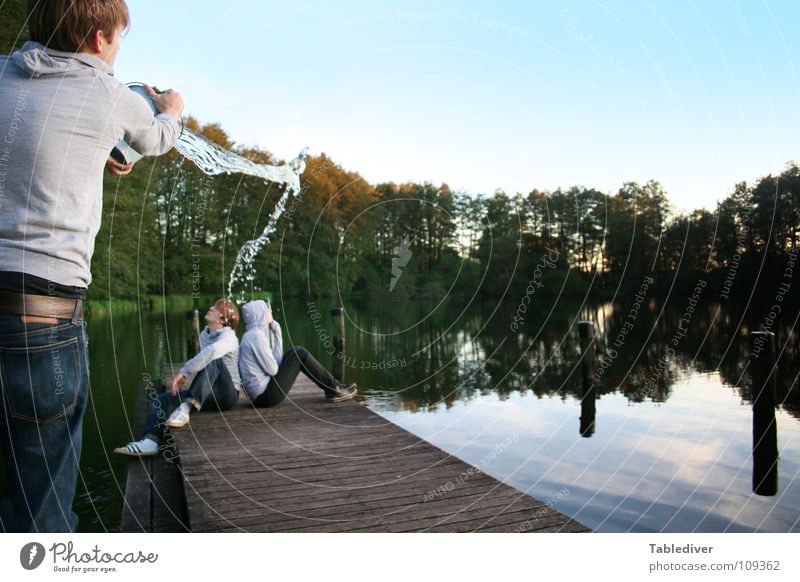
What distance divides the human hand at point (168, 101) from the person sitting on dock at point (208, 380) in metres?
3.82

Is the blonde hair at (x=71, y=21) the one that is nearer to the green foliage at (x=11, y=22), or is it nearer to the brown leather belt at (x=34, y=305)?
the brown leather belt at (x=34, y=305)

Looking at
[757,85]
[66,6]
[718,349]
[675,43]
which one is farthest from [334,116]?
[718,349]

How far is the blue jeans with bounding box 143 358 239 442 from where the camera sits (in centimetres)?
605

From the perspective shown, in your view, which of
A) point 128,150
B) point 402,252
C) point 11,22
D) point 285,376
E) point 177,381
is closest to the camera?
point 128,150

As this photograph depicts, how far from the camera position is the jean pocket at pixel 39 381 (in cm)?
200

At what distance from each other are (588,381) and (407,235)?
5.75 m

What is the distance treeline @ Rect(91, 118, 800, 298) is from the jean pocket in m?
4.52

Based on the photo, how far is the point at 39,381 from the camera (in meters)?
2.01

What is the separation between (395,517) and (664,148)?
296cm

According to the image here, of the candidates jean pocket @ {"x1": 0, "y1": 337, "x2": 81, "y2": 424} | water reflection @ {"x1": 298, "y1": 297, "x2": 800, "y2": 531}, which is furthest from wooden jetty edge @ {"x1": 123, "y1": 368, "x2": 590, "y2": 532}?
jean pocket @ {"x1": 0, "y1": 337, "x2": 81, "y2": 424}
